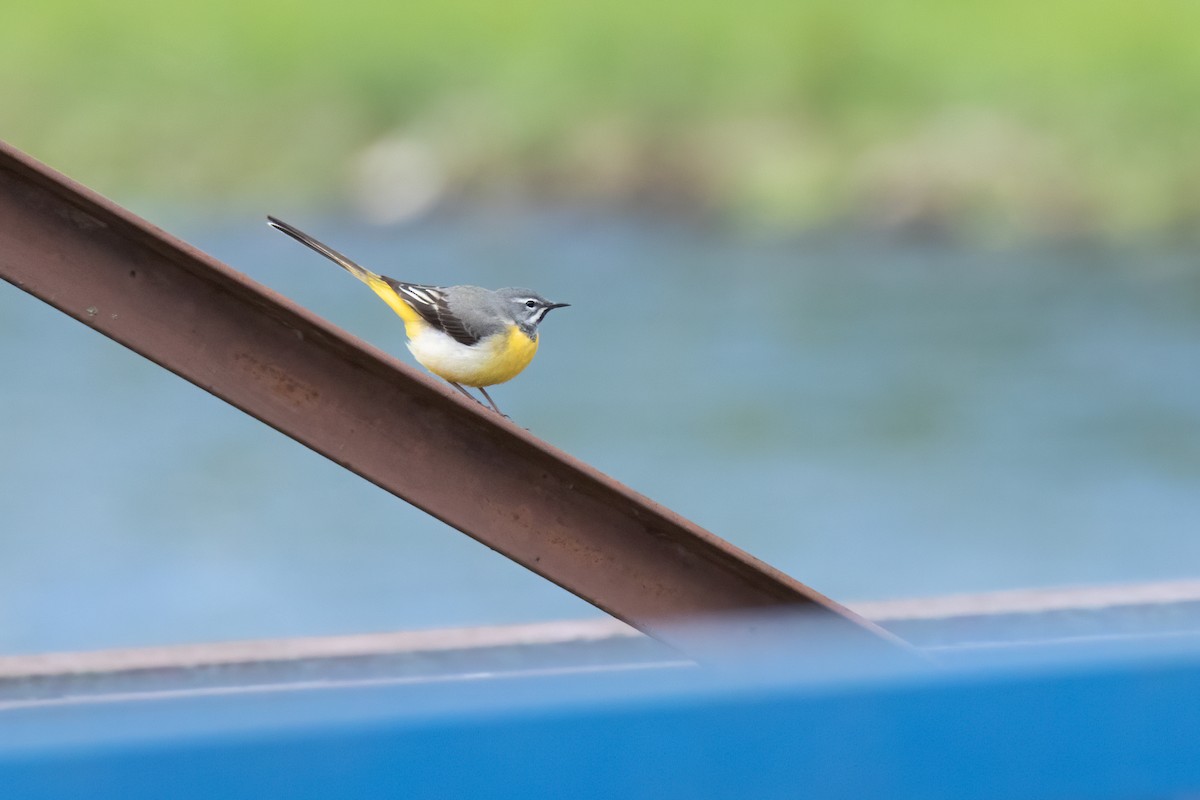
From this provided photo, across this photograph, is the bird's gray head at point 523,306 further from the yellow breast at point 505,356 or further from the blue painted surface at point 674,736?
the blue painted surface at point 674,736

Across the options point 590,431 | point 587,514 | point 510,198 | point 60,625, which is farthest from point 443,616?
point 510,198

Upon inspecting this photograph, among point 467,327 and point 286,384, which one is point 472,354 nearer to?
point 467,327

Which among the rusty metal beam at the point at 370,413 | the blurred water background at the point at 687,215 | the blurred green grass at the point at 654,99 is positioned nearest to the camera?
the rusty metal beam at the point at 370,413

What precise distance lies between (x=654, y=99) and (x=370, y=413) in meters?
11.3

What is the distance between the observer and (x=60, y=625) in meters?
7.12

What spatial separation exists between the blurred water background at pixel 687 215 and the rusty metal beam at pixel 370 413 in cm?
670

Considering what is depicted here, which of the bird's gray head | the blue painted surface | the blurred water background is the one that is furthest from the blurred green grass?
the blue painted surface

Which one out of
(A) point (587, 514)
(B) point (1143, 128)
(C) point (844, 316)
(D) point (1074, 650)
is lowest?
(D) point (1074, 650)

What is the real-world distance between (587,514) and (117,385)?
987 cm

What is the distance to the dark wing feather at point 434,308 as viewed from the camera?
3775mm

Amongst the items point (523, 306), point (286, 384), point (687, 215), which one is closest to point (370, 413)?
point (286, 384)

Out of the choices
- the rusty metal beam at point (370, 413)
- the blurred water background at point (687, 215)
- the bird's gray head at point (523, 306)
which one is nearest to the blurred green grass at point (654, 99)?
the blurred water background at point (687, 215)

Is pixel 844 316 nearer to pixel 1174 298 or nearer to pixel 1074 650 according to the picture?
pixel 1174 298

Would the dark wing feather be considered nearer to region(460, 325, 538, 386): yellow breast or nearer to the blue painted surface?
region(460, 325, 538, 386): yellow breast
